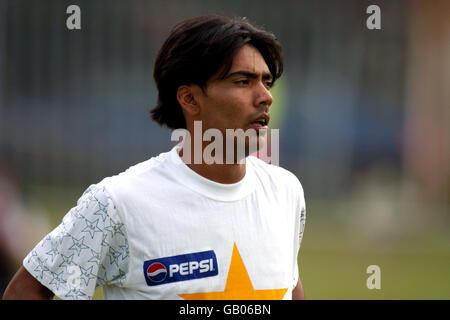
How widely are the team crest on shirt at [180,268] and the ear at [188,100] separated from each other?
0.58 m

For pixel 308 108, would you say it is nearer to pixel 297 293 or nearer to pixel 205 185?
pixel 297 293

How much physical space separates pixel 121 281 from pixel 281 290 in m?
0.59

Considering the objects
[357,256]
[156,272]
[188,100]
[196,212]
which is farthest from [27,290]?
[357,256]

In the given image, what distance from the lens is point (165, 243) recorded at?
222 cm

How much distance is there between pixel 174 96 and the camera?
262 cm

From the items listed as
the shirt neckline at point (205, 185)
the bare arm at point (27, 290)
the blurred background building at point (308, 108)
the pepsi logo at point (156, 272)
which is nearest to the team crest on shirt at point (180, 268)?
the pepsi logo at point (156, 272)

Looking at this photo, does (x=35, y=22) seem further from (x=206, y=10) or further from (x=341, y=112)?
(x=341, y=112)

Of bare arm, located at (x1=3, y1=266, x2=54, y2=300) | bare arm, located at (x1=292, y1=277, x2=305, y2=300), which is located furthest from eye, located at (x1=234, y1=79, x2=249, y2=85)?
bare arm, located at (x1=3, y1=266, x2=54, y2=300)

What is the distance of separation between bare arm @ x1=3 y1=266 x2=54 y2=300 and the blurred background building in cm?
554

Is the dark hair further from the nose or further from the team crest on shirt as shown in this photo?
the team crest on shirt

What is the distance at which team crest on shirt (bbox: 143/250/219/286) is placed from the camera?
219 cm

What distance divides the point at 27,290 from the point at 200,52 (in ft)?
3.50
